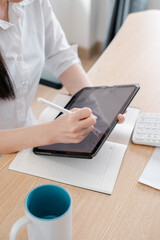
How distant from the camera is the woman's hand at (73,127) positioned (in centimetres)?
65

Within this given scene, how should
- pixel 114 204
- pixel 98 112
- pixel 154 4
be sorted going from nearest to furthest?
pixel 114 204 → pixel 98 112 → pixel 154 4

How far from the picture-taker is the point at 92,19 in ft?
8.03

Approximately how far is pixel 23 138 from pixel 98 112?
0.73 ft

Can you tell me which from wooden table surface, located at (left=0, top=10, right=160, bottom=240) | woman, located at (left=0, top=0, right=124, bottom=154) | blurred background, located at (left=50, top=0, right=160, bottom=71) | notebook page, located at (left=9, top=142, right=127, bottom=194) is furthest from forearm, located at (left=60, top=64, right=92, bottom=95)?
blurred background, located at (left=50, top=0, right=160, bottom=71)

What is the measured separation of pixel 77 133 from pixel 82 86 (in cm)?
37

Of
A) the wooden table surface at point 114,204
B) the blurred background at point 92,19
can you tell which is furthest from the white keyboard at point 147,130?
the blurred background at point 92,19

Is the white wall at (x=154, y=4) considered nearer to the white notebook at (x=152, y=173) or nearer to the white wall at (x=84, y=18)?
the white wall at (x=84, y=18)

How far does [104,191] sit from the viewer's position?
68 centimetres

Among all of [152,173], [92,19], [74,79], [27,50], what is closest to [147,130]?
[152,173]

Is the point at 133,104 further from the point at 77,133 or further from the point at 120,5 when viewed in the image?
the point at 120,5

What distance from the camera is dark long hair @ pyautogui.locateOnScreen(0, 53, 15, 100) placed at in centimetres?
79

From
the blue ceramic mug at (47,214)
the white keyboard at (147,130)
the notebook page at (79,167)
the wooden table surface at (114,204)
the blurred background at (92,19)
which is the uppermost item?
the blue ceramic mug at (47,214)

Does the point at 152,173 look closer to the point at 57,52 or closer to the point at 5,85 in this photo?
the point at 5,85

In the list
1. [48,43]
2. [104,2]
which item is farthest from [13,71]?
[104,2]
